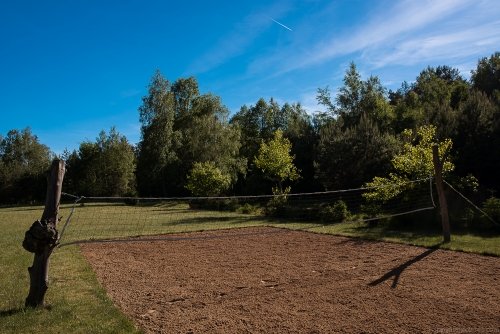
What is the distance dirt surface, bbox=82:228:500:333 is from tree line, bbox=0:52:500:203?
1329cm

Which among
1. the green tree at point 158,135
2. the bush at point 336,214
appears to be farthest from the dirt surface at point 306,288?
the green tree at point 158,135

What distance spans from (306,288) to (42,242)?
3890 millimetres

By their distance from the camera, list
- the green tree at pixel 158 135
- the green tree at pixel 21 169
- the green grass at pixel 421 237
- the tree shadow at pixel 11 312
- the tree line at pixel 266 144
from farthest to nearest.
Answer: the green tree at pixel 21 169 < the green tree at pixel 158 135 < the tree line at pixel 266 144 < the green grass at pixel 421 237 < the tree shadow at pixel 11 312

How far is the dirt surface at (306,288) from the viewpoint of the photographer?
4.75 m

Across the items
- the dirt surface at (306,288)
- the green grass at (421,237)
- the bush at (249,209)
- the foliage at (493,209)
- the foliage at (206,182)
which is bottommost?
the dirt surface at (306,288)

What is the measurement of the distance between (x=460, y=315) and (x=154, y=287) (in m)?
4.55

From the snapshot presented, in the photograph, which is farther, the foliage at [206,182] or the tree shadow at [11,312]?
the foliage at [206,182]

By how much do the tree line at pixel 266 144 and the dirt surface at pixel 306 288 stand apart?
1329 centimetres

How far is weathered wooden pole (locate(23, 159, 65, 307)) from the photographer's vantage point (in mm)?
5141

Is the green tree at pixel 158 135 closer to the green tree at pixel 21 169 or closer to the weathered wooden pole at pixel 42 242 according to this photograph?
the green tree at pixel 21 169

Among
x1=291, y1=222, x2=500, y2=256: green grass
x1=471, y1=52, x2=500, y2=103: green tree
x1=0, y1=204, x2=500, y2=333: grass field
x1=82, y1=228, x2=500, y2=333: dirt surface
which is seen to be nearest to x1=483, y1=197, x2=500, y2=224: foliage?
x1=291, y1=222, x2=500, y2=256: green grass

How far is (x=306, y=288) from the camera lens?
20.8 ft

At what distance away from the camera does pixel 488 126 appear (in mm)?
19797

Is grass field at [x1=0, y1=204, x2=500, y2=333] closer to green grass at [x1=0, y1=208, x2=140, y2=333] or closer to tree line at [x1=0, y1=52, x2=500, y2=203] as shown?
green grass at [x1=0, y1=208, x2=140, y2=333]
